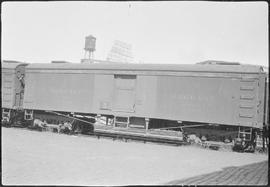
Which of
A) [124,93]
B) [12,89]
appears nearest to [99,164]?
[124,93]

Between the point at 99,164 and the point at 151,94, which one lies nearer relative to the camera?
the point at 99,164

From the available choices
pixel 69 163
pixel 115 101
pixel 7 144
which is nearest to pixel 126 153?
pixel 69 163

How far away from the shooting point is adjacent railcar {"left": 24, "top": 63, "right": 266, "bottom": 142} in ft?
40.7

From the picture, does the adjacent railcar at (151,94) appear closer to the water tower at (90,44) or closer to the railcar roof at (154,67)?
the railcar roof at (154,67)

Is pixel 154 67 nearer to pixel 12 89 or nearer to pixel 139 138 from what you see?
pixel 139 138

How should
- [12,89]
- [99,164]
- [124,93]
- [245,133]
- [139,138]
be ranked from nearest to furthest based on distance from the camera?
[99,164] < [245,133] < [124,93] < [139,138] < [12,89]

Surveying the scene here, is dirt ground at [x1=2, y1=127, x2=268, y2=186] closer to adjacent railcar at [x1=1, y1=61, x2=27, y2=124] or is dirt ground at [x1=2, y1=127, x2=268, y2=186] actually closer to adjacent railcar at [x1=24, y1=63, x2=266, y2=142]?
adjacent railcar at [x1=24, y1=63, x2=266, y2=142]

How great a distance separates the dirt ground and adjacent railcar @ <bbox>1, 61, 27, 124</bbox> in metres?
6.13

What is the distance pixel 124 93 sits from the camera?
14086 mm

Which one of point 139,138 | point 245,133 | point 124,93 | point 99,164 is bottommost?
point 99,164

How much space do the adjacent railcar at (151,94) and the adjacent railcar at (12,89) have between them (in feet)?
2.39

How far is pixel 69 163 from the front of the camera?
25.0 feet

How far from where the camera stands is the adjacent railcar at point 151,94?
12391mm

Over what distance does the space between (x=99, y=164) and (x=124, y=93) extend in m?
6.58
